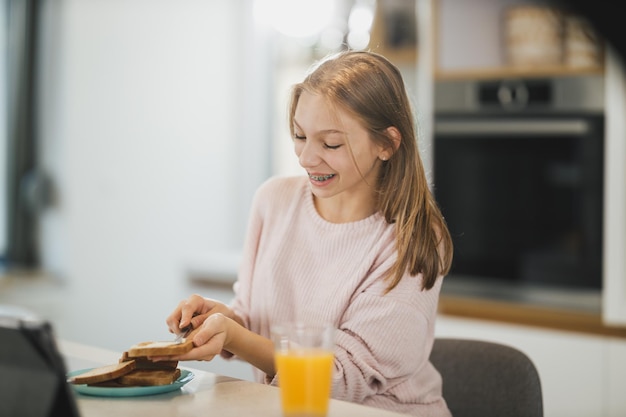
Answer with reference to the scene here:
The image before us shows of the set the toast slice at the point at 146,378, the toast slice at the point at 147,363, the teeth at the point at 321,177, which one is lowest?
the toast slice at the point at 146,378

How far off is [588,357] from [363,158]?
1266 millimetres

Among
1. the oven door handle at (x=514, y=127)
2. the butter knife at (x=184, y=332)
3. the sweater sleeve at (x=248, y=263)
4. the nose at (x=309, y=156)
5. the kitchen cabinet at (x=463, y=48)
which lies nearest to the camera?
the butter knife at (x=184, y=332)

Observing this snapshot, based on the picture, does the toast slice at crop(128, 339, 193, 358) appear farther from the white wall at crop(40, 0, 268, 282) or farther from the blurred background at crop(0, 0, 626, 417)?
the white wall at crop(40, 0, 268, 282)

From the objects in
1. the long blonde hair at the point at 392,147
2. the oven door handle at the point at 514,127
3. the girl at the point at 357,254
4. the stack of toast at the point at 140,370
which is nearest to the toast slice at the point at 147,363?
the stack of toast at the point at 140,370

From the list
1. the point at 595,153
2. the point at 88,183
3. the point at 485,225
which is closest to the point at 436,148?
the point at 485,225

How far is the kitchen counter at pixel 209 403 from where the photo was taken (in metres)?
1.10

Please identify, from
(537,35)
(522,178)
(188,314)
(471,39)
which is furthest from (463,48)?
(188,314)

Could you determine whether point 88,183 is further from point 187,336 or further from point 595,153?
point 187,336

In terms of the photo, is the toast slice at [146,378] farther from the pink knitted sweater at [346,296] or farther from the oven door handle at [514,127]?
A: the oven door handle at [514,127]

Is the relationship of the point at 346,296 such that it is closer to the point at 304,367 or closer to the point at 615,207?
the point at 304,367

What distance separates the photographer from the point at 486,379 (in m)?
1.55

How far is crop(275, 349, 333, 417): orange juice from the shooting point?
1.01 meters

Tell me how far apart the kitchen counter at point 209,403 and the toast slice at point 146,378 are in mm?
21

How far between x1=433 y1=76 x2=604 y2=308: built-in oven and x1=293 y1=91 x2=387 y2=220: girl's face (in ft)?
4.12
